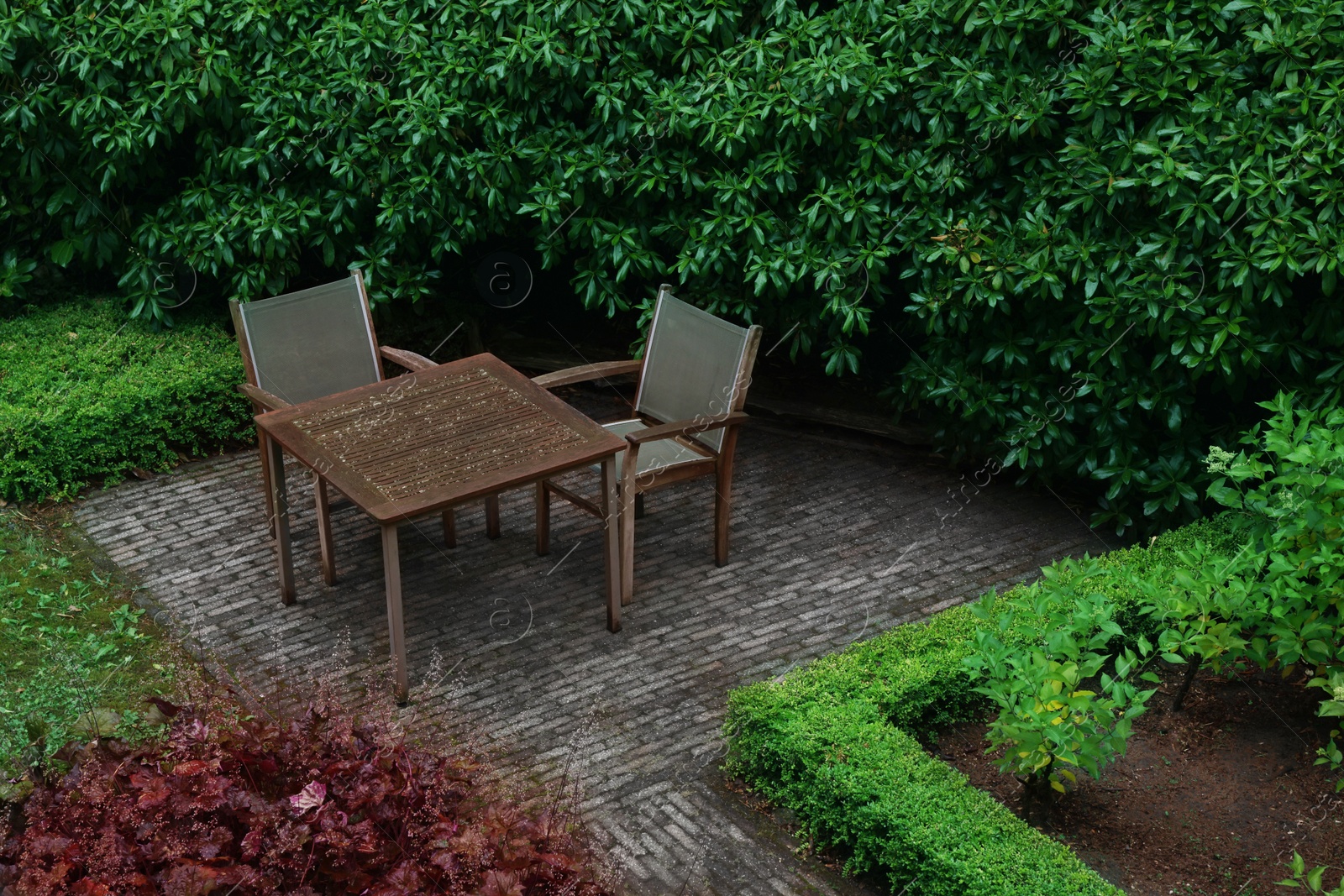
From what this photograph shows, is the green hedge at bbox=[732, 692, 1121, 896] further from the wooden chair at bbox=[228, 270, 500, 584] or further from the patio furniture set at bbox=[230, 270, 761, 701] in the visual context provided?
the wooden chair at bbox=[228, 270, 500, 584]

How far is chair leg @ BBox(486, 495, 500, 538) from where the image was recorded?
23.8ft

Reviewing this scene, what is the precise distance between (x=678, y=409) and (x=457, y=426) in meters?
1.21

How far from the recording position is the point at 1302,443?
18.0ft

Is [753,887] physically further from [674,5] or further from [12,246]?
[12,246]

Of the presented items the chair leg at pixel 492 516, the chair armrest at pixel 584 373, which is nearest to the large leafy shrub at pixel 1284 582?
the chair armrest at pixel 584 373

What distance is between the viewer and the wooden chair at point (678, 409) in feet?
21.7

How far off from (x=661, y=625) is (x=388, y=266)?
2898 millimetres

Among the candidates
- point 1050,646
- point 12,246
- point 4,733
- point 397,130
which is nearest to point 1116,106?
point 1050,646

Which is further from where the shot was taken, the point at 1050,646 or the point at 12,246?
the point at 12,246

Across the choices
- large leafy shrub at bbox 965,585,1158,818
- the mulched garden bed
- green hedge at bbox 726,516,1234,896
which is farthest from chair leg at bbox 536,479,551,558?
large leafy shrub at bbox 965,585,1158,818

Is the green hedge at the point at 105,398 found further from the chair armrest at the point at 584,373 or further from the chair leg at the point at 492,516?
the chair armrest at the point at 584,373

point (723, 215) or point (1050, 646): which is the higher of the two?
point (723, 215)

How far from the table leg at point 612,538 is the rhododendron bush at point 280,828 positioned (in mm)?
1461

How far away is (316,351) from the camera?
7.13 meters
